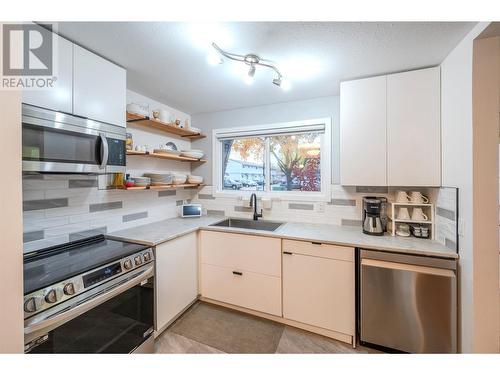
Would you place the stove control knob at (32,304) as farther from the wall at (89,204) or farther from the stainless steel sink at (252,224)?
the stainless steel sink at (252,224)

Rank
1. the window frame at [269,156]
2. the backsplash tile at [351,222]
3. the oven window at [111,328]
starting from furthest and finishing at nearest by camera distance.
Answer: the window frame at [269,156]
the backsplash tile at [351,222]
the oven window at [111,328]

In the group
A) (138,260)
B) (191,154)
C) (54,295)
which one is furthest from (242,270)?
(191,154)

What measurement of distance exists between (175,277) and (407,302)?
1802mm

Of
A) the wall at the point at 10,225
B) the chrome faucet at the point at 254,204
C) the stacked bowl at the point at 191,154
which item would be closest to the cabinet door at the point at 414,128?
the chrome faucet at the point at 254,204

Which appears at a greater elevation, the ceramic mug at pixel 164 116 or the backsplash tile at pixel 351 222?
the ceramic mug at pixel 164 116

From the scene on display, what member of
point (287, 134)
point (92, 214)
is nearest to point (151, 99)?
point (92, 214)

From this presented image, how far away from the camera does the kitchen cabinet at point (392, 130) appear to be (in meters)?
1.60

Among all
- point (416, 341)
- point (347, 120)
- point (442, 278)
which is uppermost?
point (347, 120)

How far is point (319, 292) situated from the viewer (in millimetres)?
1694

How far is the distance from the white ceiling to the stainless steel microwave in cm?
54

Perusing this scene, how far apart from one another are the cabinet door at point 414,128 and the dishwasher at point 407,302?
0.64 m

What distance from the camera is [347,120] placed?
1835mm

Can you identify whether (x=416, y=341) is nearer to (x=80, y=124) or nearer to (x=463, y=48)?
(x=463, y=48)
